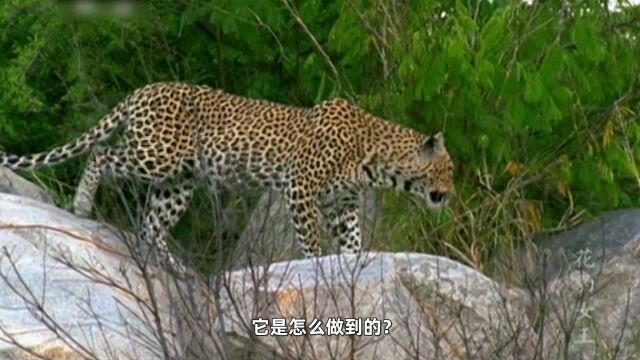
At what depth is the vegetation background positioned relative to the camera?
1336cm

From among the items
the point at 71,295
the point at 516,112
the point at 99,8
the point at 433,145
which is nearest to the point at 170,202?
the point at 433,145

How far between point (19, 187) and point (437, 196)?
3005 millimetres

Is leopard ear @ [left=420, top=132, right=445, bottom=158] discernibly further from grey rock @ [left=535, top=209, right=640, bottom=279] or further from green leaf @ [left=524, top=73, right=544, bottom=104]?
green leaf @ [left=524, top=73, right=544, bottom=104]

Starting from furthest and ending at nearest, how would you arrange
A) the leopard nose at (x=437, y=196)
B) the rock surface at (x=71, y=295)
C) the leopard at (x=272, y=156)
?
the leopard nose at (x=437, y=196), the leopard at (x=272, y=156), the rock surface at (x=71, y=295)

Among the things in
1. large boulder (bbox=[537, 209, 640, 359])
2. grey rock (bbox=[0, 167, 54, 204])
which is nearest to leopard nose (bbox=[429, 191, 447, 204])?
large boulder (bbox=[537, 209, 640, 359])

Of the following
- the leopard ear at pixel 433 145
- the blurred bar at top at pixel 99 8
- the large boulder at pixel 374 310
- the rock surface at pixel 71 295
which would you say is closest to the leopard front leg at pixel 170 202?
the leopard ear at pixel 433 145

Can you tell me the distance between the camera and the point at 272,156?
40.8 ft

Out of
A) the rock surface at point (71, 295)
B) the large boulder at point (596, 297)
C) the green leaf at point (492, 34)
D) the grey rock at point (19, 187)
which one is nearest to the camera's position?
the rock surface at point (71, 295)

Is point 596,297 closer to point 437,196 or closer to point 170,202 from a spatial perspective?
point 437,196

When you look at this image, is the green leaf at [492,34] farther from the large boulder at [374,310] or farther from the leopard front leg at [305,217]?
the large boulder at [374,310]

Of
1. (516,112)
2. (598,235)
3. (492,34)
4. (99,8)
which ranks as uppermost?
(99,8)

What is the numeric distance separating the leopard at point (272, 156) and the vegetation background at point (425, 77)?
42 centimetres

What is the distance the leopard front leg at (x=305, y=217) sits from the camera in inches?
474

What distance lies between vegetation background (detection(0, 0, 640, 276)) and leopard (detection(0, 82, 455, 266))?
42cm
